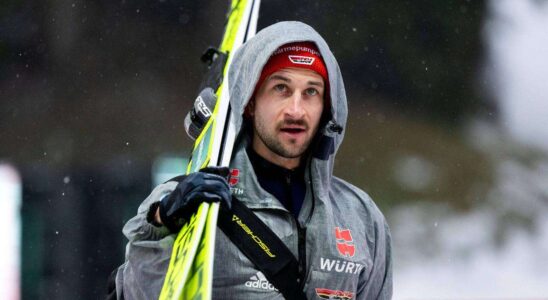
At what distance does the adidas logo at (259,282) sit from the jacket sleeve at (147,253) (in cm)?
21

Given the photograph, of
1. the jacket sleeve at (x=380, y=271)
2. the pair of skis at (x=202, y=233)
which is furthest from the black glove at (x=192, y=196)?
the jacket sleeve at (x=380, y=271)

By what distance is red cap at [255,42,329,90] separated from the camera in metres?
3.11

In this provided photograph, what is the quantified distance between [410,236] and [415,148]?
664 mm

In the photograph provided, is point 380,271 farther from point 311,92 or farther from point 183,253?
point 183,253

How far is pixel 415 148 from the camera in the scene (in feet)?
30.1

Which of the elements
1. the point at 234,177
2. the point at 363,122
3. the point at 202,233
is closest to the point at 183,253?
the point at 202,233

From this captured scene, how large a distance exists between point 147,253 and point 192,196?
25 centimetres

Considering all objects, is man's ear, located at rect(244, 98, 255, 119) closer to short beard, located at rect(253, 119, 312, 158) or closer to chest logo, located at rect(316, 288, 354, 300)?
short beard, located at rect(253, 119, 312, 158)

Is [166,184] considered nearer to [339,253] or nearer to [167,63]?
[339,253]

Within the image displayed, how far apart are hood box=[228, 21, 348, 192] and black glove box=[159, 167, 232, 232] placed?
11.8 inches

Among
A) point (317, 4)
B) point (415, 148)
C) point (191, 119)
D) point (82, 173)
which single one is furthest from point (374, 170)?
point (191, 119)

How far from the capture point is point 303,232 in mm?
3072

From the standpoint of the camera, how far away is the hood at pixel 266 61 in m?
3.12

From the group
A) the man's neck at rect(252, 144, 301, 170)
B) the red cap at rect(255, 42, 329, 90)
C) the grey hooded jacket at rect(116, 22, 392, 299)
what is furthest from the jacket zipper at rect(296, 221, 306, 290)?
the red cap at rect(255, 42, 329, 90)
